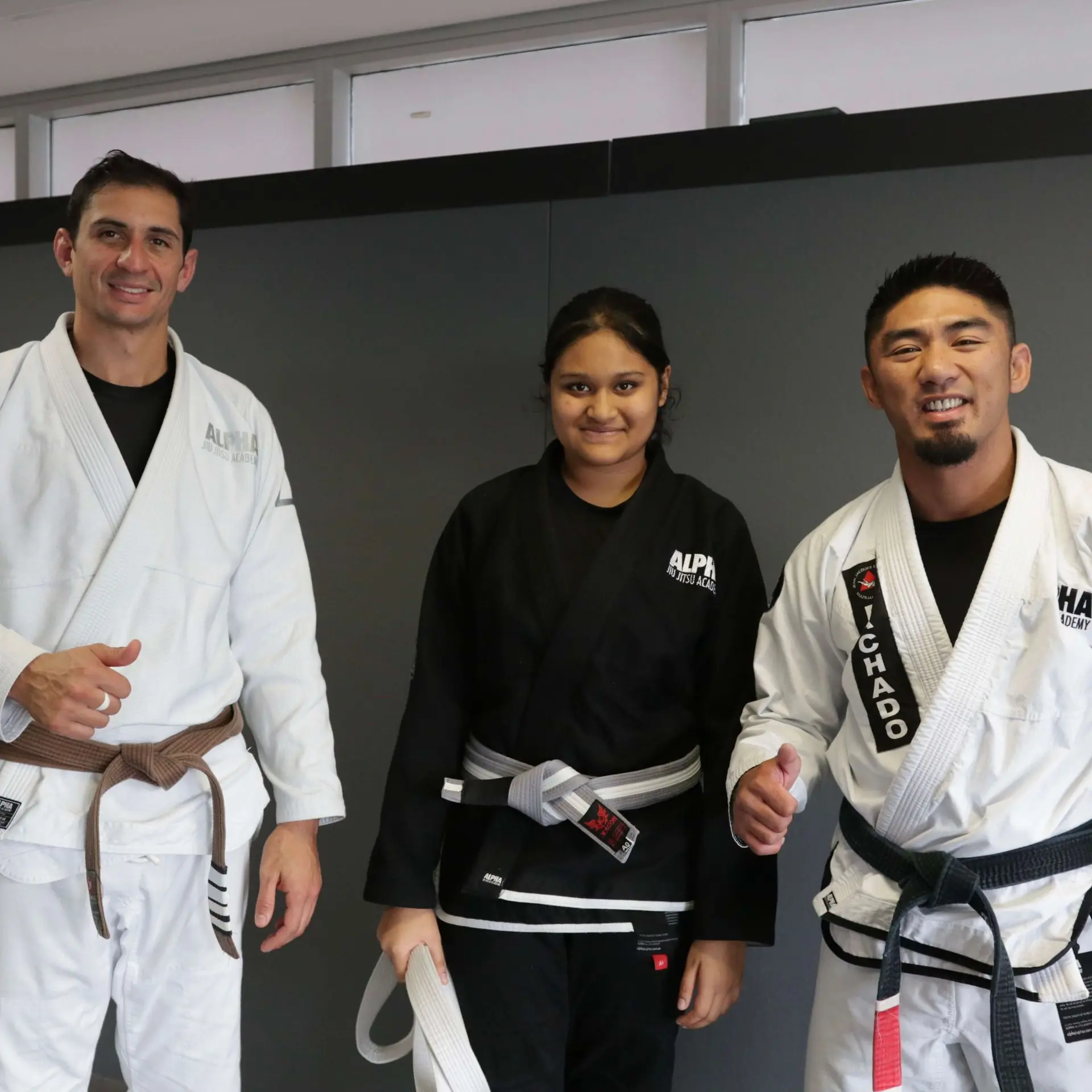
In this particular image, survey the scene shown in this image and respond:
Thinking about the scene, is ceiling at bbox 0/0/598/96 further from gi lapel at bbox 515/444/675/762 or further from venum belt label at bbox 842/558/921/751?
venum belt label at bbox 842/558/921/751

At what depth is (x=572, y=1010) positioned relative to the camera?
1.79 meters

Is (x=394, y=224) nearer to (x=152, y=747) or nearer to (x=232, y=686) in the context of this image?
(x=232, y=686)

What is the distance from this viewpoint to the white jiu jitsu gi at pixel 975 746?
1457 millimetres

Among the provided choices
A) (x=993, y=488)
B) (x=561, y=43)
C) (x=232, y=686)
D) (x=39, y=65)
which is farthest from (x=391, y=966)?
(x=39, y=65)

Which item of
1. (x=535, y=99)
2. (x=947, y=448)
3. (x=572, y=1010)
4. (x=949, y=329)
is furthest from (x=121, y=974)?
(x=535, y=99)

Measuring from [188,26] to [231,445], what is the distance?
154 centimetres

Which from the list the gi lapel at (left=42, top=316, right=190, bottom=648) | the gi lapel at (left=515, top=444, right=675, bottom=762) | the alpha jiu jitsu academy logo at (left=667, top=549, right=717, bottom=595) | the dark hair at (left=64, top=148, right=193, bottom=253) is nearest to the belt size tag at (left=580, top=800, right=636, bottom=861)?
the gi lapel at (left=515, top=444, right=675, bottom=762)

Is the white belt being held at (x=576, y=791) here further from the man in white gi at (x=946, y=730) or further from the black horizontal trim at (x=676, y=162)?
the black horizontal trim at (x=676, y=162)

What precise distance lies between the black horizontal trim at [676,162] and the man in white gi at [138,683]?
0.67 meters

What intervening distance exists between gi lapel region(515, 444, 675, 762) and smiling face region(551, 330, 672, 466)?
0.11 metres

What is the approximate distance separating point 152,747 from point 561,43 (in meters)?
1.91

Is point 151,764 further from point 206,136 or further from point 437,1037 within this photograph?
point 206,136

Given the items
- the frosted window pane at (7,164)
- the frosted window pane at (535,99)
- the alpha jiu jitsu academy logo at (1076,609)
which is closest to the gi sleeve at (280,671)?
the alpha jiu jitsu academy logo at (1076,609)

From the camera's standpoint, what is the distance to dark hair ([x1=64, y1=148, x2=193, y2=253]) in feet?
5.98
